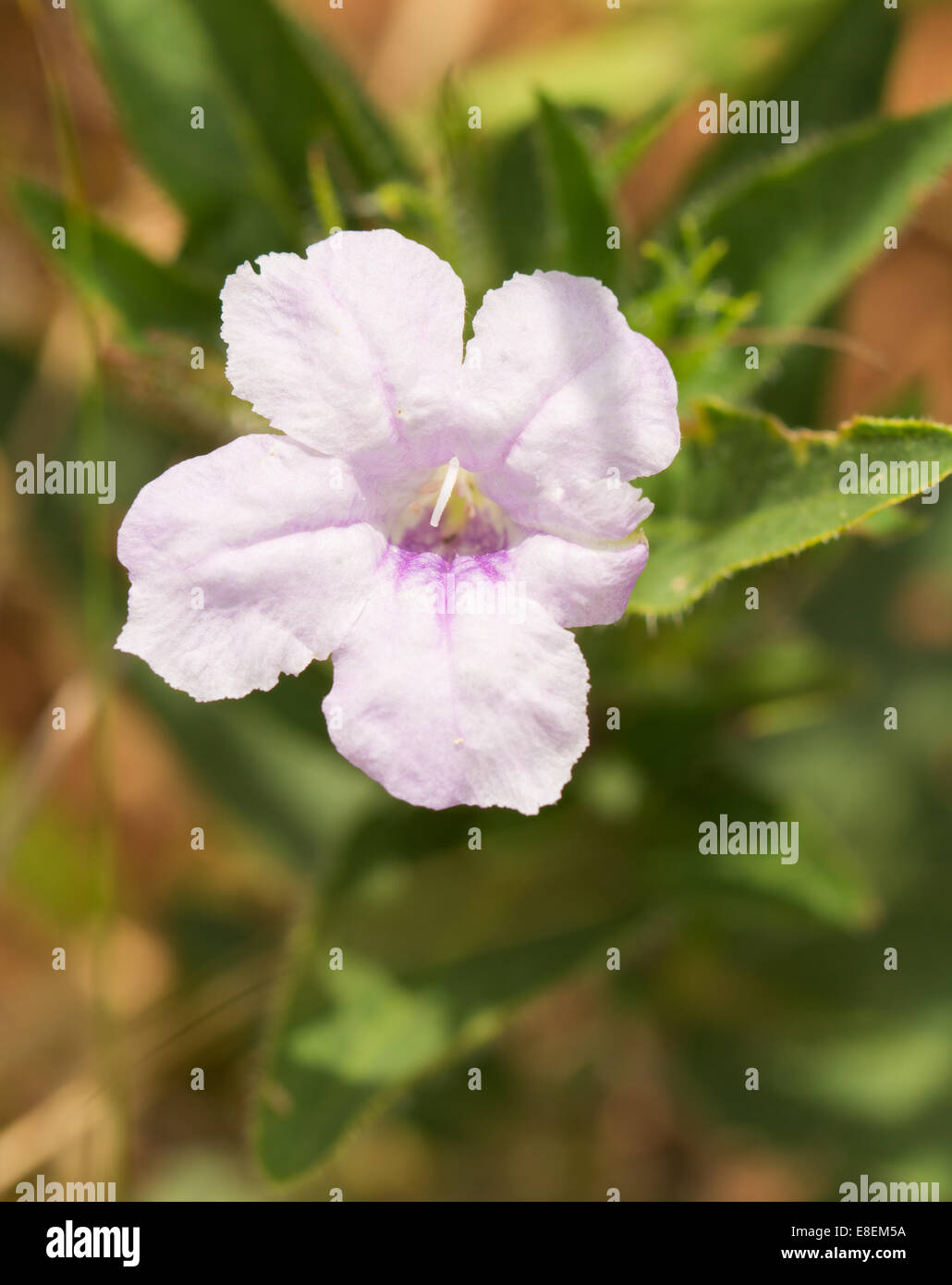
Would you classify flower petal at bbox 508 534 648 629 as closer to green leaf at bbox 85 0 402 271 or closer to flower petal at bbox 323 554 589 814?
flower petal at bbox 323 554 589 814

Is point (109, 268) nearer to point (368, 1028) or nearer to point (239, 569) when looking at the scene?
point (239, 569)

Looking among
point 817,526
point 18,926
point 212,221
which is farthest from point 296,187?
point 18,926

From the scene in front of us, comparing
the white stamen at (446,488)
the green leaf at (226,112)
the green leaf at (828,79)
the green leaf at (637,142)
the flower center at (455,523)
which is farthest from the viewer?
the green leaf at (828,79)

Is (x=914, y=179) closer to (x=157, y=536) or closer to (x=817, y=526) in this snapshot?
(x=817, y=526)

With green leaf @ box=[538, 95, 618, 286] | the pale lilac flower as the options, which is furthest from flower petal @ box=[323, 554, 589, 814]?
green leaf @ box=[538, 95, 618, 286]

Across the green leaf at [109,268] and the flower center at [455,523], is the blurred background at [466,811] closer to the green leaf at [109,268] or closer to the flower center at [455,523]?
the green leaf at [109,268]

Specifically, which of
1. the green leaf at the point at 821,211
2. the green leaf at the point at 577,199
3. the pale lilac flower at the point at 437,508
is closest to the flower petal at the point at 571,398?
the pale lilac flower at the point at 437,508
